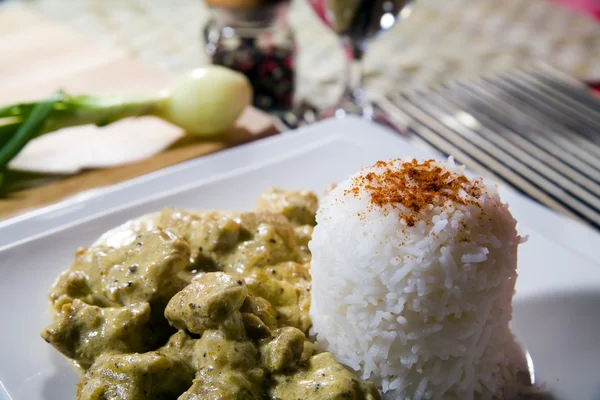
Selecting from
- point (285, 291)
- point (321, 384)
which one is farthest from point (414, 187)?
point (321, 384)

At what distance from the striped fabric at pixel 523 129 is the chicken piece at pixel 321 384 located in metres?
1.42

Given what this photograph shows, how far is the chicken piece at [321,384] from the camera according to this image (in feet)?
5.11

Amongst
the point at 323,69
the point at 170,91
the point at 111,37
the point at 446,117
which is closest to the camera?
the point at 170,91

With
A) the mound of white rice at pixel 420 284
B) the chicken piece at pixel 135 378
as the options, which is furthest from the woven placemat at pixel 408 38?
the chicken piece at pixel 135 378

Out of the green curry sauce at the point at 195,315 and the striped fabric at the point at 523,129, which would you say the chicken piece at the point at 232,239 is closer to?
the green curry sauce at the point at 195,315

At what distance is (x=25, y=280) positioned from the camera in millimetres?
1982

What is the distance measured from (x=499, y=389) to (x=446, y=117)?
6.01 feet

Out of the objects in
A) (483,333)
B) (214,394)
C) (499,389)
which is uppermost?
(214,394)

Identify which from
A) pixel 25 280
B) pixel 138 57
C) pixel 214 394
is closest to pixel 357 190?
pixel 214 394

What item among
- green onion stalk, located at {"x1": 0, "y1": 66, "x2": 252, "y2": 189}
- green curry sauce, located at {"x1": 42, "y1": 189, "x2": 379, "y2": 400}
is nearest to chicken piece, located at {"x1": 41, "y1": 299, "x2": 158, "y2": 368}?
green curry sauce, located at {"x1": 42, "y1": 189, "x2": 379, "y2": 400}

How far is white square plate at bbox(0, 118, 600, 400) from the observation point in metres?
1.75

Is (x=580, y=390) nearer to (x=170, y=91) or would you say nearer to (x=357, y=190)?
(x=357, y=190)

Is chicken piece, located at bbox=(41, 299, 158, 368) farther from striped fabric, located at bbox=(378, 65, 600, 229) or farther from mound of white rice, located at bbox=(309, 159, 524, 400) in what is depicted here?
striped fabric, located at bbox=(378, 65, 600, 229)

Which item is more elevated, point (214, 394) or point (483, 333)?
point (214, 394)
